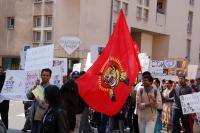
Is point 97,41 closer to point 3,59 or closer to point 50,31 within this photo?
point 50,31

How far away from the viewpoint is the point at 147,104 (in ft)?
30.0

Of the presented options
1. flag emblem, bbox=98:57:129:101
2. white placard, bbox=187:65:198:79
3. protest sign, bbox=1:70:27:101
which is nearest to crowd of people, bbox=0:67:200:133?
protest sign, bbox=1:70:27:101

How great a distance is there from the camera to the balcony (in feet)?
149

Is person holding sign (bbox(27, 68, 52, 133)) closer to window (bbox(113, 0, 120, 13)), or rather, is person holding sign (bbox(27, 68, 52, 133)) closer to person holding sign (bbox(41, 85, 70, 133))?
person holding sign (bbox(41, 85, 70, 133))

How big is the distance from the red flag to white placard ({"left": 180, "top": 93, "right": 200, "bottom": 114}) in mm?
3766

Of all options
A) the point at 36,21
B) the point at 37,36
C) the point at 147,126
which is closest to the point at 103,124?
the point at 147,126

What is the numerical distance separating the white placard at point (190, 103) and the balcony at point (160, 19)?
33.7 meters

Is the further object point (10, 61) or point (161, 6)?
point (161, 6)

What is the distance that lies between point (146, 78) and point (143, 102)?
0.50 metres

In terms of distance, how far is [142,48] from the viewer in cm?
4506

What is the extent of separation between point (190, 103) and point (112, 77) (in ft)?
13.6

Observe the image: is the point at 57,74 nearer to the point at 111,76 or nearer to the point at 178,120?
the point at 111,76

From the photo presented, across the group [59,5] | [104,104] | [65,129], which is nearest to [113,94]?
[104,104]

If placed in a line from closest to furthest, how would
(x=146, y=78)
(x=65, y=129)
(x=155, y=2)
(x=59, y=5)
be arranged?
(x=65, y=129), (x=146, y=78), (x=59, y=5), (x=155, y=2)
